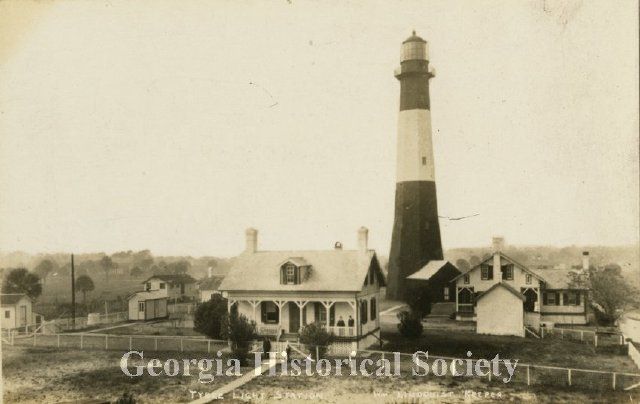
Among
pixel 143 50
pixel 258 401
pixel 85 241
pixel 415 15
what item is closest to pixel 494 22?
pixel 415 15

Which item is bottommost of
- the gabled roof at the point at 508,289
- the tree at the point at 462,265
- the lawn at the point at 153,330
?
the lawn at the point at 153,330

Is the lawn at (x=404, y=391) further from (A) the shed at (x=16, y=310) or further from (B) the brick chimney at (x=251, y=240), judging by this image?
(A) the shed at (x=16, y=310)

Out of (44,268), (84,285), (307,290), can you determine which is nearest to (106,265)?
(84,285)

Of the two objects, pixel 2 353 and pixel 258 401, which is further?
pixel 2 353

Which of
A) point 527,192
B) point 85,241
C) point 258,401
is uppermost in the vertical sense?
point 527,192

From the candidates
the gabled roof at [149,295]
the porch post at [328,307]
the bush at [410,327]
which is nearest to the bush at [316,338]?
the porch post at [328,307]

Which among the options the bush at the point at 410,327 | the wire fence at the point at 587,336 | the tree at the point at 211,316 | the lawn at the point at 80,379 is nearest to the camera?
the wire fence at the point at 587,336

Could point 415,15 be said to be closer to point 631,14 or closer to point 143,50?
point 631,14
